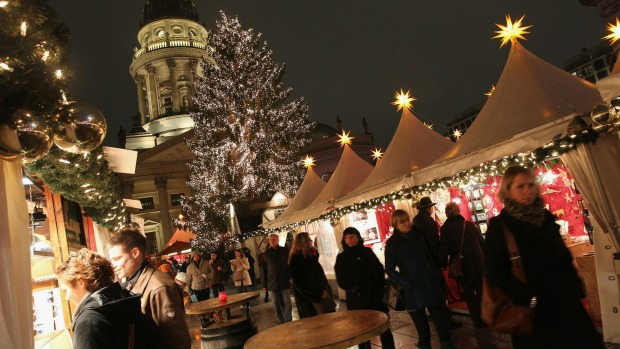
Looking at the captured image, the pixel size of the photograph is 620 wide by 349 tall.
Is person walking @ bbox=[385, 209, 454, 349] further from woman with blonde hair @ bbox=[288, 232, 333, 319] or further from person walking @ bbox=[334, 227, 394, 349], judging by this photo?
woman with blonde hair @ bbox=[288, 232, 333, 319]

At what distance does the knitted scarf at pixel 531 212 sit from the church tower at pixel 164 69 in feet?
179

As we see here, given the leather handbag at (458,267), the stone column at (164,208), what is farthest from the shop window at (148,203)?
the leather handbag at (458,267)

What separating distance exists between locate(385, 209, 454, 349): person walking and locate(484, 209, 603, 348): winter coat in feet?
7.01

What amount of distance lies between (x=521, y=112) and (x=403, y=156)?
3652 mm

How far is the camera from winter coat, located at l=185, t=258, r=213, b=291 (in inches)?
499

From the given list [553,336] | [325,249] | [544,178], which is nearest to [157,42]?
[325,249]

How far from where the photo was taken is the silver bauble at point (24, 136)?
2.39 meters

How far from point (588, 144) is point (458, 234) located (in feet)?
6.56

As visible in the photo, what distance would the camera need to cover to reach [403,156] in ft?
32.8

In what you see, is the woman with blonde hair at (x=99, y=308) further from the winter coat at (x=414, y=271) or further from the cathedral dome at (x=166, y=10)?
the cathedral dome at (x=166, y=10)

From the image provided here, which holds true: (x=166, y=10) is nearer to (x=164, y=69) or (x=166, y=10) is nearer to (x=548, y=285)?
(x=164, y=69)

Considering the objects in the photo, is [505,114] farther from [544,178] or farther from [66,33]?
[66,33]

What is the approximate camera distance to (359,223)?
11125mm

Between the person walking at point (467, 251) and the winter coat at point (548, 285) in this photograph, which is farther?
the person walking at point (467, 251)
